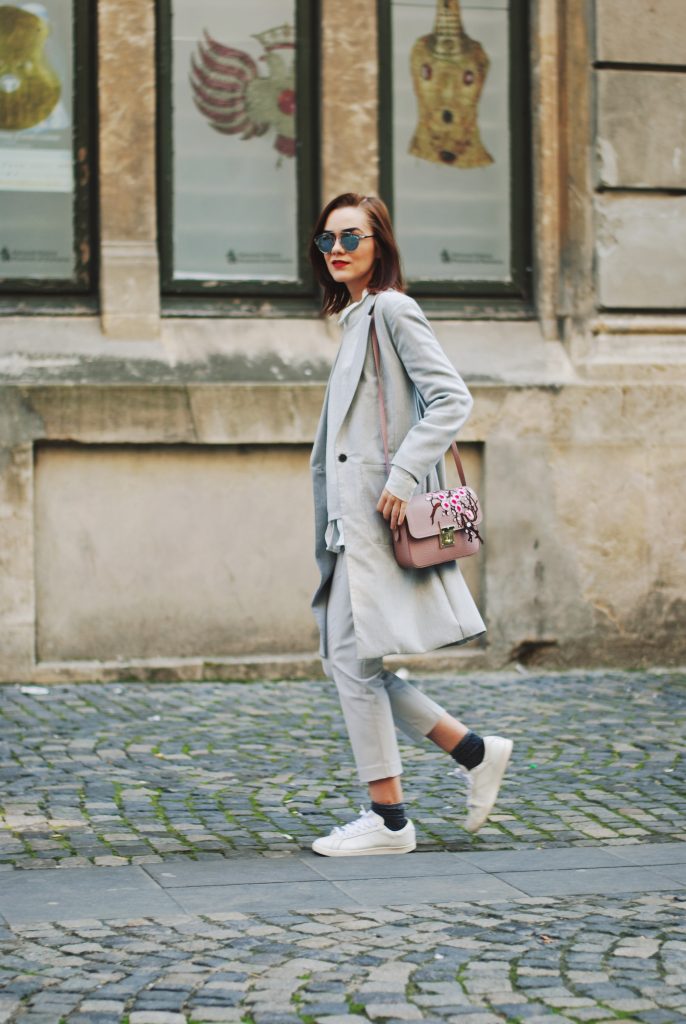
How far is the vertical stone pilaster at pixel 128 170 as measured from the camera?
28.8ft

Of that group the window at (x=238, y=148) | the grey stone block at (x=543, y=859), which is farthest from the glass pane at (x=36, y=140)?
the grey stone block at (x=543, y=859)

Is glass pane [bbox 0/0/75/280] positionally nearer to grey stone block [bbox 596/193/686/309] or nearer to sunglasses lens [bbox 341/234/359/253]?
grey stone block [bbox 596/193/686/309]

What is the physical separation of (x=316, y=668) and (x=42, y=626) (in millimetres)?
1445

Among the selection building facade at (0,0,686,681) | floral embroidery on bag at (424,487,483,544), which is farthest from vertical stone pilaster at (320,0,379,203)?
floral embroidery on bag at (424,487,483,544)

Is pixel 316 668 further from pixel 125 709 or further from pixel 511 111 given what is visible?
pixel 511 111

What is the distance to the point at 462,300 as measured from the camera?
9406 millimetres

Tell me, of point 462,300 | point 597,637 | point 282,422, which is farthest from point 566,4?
point 597,637

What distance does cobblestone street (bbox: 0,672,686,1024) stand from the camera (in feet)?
12.0

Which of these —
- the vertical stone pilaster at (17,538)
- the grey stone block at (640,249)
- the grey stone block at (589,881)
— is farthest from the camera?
the grey stone block at (640,249)

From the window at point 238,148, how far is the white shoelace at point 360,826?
4574mm

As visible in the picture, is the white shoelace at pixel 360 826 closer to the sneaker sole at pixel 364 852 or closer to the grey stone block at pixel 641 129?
the sneaker sole at pixel 364 852

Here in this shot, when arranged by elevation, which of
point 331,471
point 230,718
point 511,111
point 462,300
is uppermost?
point 511,111

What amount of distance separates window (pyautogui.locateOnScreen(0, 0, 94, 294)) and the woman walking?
4.15 m

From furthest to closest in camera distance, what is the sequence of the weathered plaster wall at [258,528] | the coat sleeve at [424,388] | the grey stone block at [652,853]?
the weathered plaster wall at [258,528]
the grey stone block at [652,853]
the coat sleeve at [424,388]
